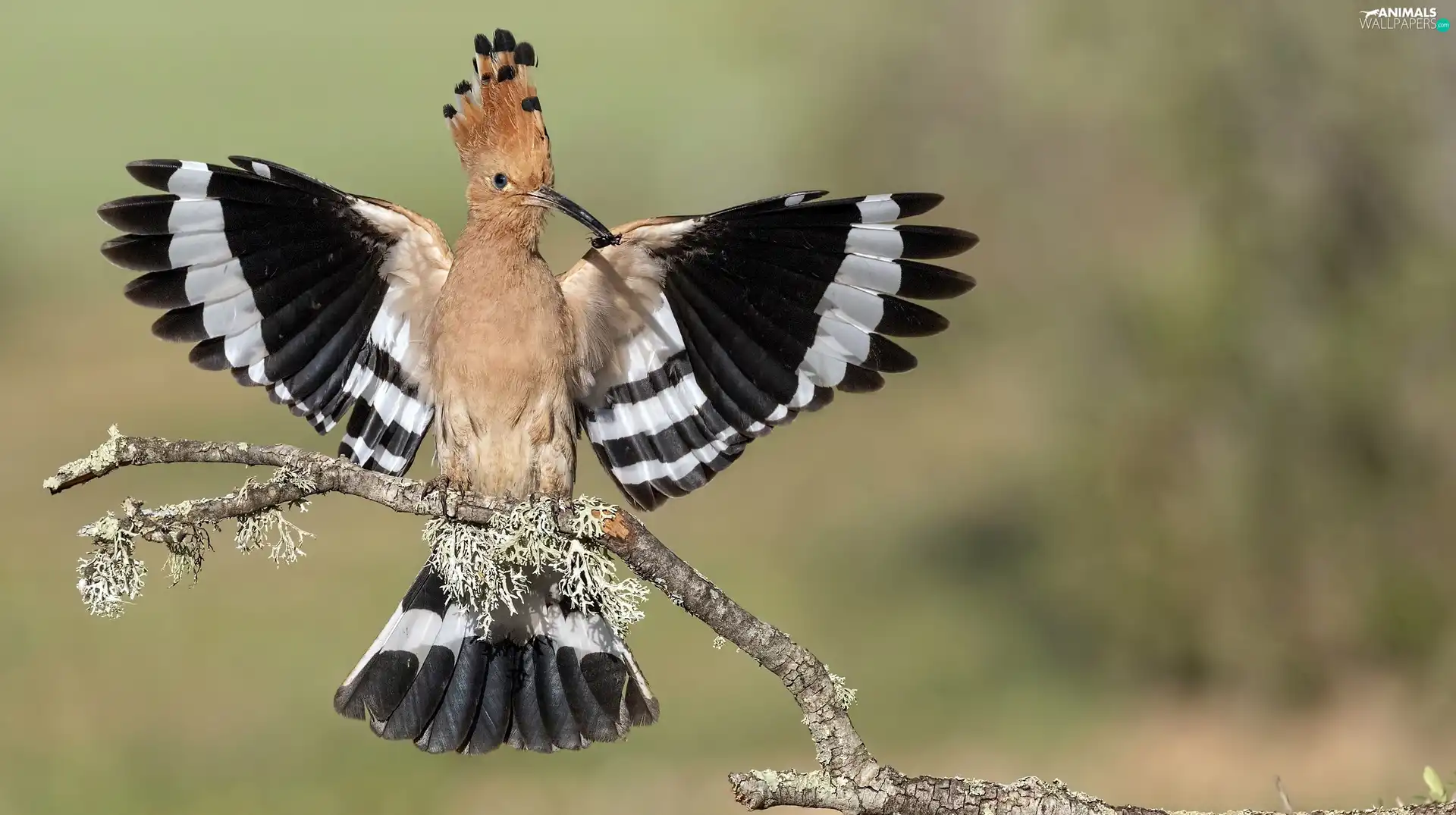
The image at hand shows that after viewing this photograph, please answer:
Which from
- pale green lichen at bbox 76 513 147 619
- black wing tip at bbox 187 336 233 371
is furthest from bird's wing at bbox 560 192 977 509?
pale green lichen at bbox 76 513 147 619

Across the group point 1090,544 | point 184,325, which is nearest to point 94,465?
point 184,325

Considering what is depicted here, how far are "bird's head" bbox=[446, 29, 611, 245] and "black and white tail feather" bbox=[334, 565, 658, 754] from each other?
89cm

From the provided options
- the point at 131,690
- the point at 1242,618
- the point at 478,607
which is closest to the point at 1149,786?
the point at 1242,618

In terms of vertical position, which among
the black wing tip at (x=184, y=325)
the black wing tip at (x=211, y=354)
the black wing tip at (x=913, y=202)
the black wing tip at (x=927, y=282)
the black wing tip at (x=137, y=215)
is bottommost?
the black wing tip at (x=211, y=354)

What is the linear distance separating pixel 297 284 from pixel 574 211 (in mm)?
733

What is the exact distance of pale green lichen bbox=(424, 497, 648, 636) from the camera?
276 cm

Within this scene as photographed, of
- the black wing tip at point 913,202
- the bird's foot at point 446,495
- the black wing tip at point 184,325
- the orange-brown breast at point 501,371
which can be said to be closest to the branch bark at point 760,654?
the bird's foot at point 446,495

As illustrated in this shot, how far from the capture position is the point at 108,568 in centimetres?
247

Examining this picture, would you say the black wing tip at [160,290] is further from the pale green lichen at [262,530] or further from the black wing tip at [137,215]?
the pale green lichen at [262,530]

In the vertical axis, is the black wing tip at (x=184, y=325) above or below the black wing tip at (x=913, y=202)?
below

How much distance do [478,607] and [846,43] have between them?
725 cm

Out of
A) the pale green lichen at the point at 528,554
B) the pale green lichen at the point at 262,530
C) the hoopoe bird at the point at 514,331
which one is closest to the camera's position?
the pale green lichen at the point at 262,530

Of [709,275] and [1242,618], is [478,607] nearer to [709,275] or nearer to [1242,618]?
[709,275]

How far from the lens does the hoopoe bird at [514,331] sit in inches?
128
